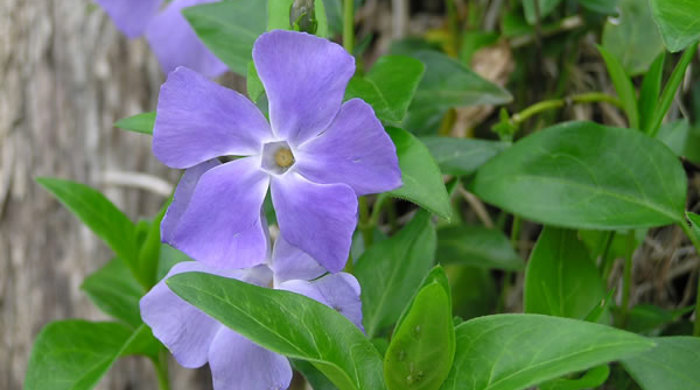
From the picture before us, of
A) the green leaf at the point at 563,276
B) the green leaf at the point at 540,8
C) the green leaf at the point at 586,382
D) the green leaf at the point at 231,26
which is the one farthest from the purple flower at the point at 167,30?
the green leaf at the point at 586,382

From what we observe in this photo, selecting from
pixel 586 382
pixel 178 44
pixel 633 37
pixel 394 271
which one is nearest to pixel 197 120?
pixel 394 271

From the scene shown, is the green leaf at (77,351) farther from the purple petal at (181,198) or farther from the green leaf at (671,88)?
the green leaf at (671,88)

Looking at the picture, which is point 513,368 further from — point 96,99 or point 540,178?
point 96,99

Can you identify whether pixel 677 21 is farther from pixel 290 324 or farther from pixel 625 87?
pixel 290 324

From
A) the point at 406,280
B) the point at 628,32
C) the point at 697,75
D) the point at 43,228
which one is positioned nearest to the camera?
the point at 406,280

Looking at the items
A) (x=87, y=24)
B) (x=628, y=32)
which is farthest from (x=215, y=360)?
(x=87, y=24)
